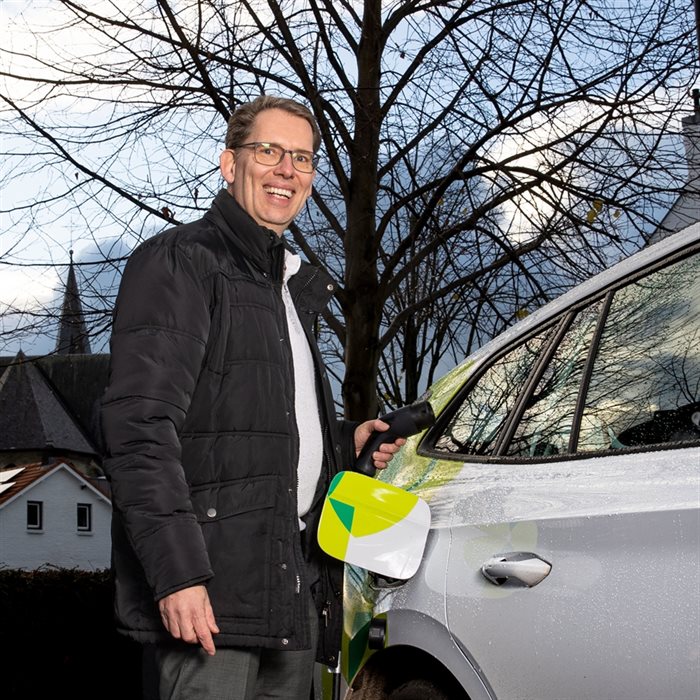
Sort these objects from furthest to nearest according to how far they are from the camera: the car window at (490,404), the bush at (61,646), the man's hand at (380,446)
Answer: the bush at (61,646) → the man's hand at (380,446) → the car window at (490,404)

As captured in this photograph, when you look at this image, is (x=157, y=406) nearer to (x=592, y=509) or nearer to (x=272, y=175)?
(x=272, y=175)

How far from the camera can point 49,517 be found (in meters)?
61.3

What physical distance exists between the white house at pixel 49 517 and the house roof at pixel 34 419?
39.8 ft

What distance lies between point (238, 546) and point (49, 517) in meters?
61.6

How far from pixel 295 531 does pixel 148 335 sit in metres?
0.56

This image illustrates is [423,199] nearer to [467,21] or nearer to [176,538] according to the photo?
[467,21]

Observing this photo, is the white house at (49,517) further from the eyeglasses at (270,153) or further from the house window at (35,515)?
the eyeglasses at (270,153)

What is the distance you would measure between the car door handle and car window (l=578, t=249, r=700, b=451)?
0.25 metres

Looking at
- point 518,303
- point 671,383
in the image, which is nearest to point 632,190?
point 518,303

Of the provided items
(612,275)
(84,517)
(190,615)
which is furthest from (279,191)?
(84,517)

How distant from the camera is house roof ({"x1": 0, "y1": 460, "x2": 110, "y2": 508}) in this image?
2392 inches

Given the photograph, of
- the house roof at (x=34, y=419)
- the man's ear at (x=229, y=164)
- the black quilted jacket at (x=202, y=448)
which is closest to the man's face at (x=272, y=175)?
the man's ear at (x=229, y=164)

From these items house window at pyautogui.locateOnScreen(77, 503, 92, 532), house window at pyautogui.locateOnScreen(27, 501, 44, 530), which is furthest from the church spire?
house window at pyautogui.locateOnScreen(77, 503, 92, 532)

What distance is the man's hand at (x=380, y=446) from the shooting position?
3104 mm
